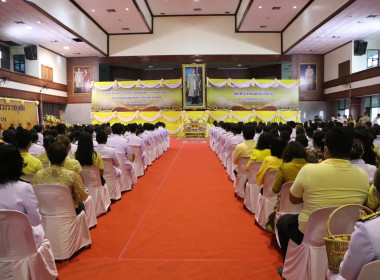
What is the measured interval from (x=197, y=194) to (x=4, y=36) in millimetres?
14059

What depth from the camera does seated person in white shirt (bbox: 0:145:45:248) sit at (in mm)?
2096

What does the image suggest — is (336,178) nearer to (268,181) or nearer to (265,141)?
(268,181)

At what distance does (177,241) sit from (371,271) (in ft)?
8.08

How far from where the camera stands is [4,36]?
A: 1520 centimetres

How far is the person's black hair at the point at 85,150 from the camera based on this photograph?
13.0 feet

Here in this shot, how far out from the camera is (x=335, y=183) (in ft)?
7.12

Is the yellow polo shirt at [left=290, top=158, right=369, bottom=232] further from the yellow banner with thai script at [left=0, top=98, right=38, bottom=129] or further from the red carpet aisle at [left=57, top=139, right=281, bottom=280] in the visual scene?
the yellow banner with thai script at [left=0, top=98, right=38, bottom=129]

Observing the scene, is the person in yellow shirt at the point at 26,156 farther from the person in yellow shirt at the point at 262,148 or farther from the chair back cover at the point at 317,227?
the chair back cover at the point at 317,227

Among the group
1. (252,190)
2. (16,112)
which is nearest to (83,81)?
(16,112)

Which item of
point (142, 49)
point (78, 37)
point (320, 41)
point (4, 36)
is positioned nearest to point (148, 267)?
point (78, 37)

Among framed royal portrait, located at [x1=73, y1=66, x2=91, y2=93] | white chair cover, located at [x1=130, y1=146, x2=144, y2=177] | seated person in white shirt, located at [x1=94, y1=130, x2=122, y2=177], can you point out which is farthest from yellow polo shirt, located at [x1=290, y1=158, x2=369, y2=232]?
framed royal portrait, located at [x1=73, y1=66, x2=91, y2=93]

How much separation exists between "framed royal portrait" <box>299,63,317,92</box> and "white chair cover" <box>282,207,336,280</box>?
63.2 ft

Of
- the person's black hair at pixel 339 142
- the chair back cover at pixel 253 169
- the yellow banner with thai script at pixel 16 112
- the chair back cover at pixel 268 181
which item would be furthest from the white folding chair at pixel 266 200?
the yellow banner with thai script at pixel 16 112

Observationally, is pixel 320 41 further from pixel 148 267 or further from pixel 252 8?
pixel 148 267
